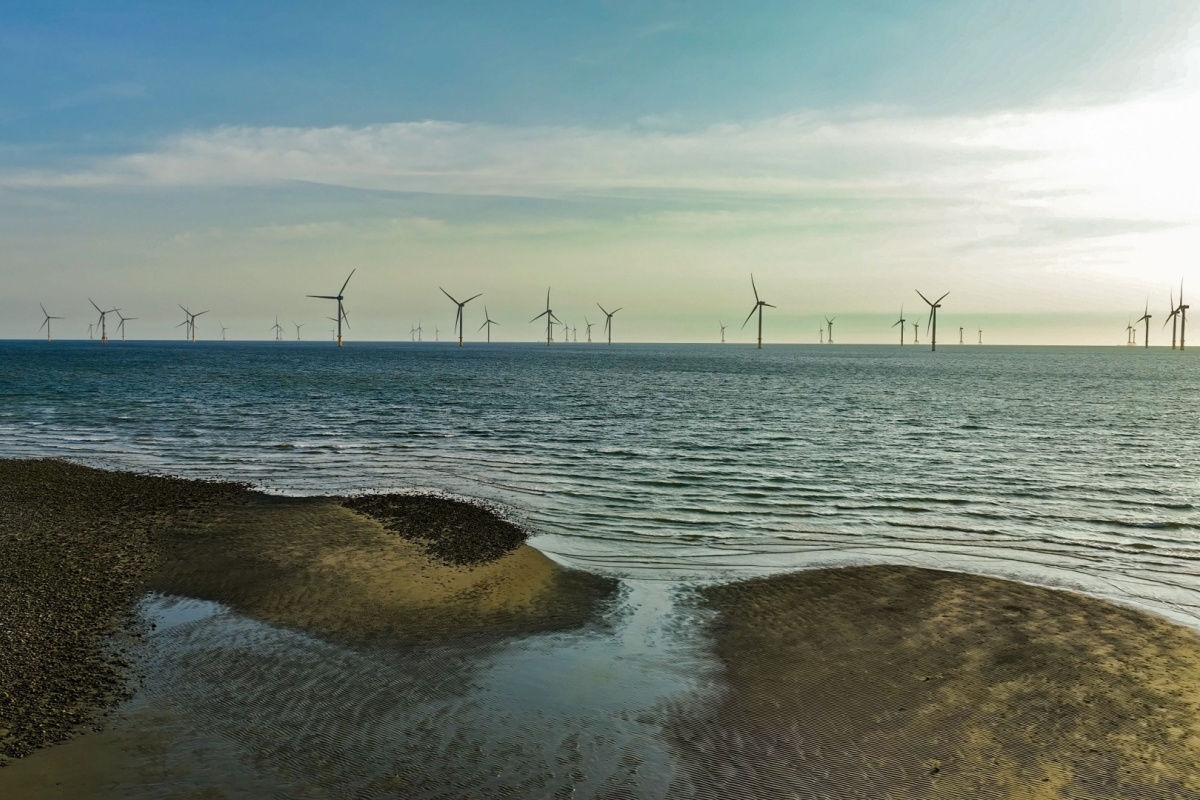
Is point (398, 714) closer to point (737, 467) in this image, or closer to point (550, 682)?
point (550, 682)

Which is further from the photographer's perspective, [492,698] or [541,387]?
[541,387]

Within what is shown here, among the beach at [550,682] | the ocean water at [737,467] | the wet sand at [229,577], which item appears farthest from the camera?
the ocean water at [737,467]

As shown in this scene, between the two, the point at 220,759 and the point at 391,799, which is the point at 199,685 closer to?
the point at 220,759

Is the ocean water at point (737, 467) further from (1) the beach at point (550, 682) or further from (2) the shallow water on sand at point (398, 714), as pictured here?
(2) the shallow water on sand at point (398, 714)

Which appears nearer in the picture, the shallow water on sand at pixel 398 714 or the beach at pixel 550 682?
the shallow water on sand at pixel 398 714

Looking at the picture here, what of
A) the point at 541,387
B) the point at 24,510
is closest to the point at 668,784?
the point at 24,510

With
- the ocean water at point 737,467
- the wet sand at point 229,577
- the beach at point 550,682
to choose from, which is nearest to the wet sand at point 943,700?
the beach at point 550,682

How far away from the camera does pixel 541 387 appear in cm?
9656

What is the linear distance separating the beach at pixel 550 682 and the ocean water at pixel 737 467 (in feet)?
10.5

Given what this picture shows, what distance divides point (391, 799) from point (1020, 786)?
7.29 metres

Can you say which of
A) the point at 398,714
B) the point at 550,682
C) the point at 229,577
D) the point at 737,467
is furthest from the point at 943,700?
the point at 737,467

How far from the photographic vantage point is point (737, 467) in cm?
3559

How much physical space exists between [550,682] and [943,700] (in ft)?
19.0

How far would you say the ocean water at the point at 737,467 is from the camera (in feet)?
69.2
